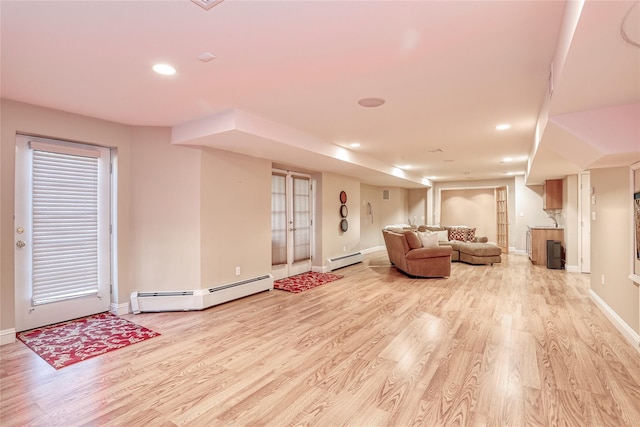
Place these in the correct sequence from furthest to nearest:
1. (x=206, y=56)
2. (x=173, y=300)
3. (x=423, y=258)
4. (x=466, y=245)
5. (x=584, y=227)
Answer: (x=466, y=245) → (x=584, y=227) → (x=423, y=258) → (x=173, y=300) → (x=206, y=56)

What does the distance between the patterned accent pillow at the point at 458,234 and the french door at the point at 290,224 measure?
4139 mm

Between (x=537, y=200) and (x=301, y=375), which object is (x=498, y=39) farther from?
(x=537, y=200)

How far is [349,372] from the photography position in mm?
2600

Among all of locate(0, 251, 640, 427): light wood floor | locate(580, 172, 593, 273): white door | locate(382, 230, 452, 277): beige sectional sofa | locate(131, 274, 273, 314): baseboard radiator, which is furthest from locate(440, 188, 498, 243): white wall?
locate(131, 274, 273, 314): baseboard radiator

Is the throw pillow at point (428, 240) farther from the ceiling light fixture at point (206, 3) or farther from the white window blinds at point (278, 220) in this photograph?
the ceiling light fixture at point (206, 3)

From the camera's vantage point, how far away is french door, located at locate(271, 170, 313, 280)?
241 inches

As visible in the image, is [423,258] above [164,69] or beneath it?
beneath

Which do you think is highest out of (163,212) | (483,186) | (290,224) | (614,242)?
(483,186)

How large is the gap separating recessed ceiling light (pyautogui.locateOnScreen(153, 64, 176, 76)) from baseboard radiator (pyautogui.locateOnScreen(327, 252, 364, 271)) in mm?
5060

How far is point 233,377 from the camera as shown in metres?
2.53

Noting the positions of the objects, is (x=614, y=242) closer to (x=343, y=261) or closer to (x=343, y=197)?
(x=343, y=261)

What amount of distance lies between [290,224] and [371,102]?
141 inches

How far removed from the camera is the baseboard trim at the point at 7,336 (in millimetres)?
3141

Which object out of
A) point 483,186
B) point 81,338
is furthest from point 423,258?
point 483,186
